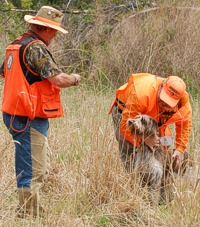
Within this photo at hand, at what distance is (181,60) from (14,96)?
6.56 meters

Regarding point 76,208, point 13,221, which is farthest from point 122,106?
point 13,221

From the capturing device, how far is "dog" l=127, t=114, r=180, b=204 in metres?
5.42

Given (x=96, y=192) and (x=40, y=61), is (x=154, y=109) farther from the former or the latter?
(x=40, y=61)

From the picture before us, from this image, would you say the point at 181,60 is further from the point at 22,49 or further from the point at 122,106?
the point at 22,49

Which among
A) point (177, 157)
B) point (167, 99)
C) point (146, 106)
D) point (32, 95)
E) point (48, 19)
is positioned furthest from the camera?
point (177, 157)

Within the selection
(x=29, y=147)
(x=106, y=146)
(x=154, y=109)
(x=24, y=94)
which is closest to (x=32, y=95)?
(x=24, y=94)

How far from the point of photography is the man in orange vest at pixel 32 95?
495 centimetres

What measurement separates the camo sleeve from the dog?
36.3 inches

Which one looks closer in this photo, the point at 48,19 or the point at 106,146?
the point at 48,19

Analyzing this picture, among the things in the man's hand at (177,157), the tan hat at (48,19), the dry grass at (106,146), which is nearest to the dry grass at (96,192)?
the dry grass at (106,146)

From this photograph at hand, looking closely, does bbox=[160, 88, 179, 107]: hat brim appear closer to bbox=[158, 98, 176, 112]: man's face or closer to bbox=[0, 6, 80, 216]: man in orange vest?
bbox=[158, 98, 176, 112]: man's face

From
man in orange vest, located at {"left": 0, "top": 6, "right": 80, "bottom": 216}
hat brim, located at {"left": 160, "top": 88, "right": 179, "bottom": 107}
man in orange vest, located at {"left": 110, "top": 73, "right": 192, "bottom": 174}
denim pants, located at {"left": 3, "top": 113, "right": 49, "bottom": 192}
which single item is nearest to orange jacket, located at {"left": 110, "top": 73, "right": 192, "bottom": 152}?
man in orange vest, located at {"left": 110, "top": 73, "right": 192, "bottom": 174}

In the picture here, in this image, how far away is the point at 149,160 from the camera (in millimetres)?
5645

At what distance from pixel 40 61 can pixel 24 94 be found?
0.30 m
